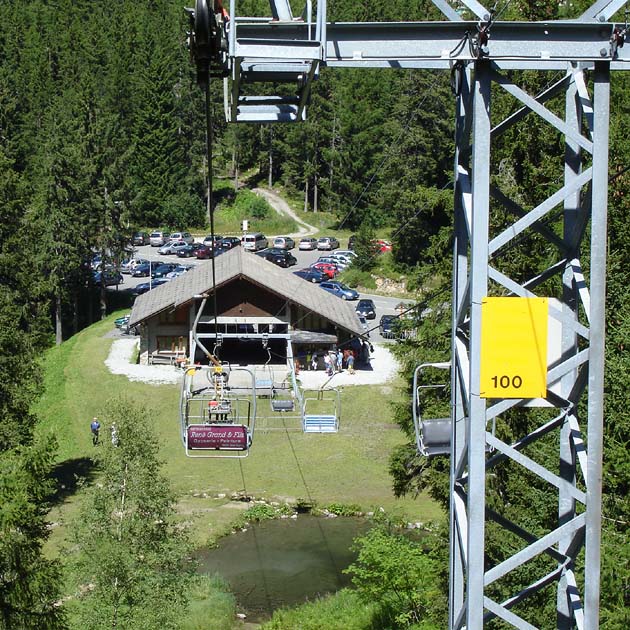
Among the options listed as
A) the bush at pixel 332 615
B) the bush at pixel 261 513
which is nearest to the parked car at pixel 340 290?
the bush at pixel 261 513

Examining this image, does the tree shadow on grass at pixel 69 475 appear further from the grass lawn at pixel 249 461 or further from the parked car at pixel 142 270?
the parked car at pixel 142 270

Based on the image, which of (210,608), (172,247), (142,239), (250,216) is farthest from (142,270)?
(210,608)

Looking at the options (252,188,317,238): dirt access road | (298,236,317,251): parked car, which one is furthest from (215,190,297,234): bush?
(298,236,317,251): parked car

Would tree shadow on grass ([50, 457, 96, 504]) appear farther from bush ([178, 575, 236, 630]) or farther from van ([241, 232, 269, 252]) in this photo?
van ([241, 232, 269, 252])

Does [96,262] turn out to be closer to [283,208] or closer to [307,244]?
[307,244]

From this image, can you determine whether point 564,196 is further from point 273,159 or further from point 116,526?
point 273,159

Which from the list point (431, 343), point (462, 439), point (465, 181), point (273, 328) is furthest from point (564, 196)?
point (273, 328)

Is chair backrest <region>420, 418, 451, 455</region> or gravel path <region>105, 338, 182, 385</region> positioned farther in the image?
gravel path <region>105, 338, 182, 385</region>
